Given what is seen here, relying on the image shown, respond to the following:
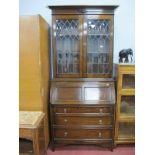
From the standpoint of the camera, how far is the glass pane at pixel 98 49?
3068 millimetres

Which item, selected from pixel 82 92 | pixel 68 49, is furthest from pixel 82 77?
pixel 68 49

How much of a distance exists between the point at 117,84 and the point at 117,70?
0.20 m

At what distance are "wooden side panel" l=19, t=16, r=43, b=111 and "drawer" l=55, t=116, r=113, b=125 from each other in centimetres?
43

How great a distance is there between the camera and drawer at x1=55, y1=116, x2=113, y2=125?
293cm

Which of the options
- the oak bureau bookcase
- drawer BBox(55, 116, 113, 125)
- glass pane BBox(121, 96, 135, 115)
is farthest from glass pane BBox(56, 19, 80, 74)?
glass pane BBox(121, 96, 135, 115)

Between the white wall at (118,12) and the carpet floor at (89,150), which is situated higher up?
the white wall at (118,12)

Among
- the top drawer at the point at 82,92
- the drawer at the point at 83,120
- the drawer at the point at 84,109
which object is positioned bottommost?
the drawer at the point at 83,120

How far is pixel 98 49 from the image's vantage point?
3.12m

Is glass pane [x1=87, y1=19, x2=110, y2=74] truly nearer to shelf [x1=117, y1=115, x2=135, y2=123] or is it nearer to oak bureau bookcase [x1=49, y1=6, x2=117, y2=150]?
oak bureau bookcase [x1=49, y1=6, x2=117, y2=150]

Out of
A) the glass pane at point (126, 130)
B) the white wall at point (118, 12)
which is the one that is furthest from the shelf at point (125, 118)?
the white wall at point (118, 12)

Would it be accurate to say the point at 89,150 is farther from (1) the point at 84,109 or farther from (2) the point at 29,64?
(2) the point at 29,64

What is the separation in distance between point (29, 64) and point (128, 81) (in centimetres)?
140

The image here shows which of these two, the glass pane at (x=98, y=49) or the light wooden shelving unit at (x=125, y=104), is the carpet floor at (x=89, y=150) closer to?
the light wooden shelving unit at (x=125, y=104)
